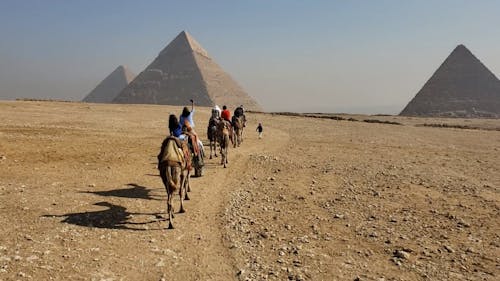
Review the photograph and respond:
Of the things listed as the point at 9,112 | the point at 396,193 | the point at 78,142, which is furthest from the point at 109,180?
the point at 9,112

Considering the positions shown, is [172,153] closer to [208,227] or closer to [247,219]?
[208,227]

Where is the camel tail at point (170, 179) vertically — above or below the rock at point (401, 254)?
above

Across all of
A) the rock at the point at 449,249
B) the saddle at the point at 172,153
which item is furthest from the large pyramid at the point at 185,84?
the rock at the point at 449,249

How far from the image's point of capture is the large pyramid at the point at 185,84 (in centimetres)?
16712

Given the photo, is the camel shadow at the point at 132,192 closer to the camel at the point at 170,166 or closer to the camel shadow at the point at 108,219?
the camel shadow at the point at 108,219

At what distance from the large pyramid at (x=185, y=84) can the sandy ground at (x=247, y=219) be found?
144m

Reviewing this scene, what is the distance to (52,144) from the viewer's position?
18750 mm

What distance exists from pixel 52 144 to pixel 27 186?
7.27 meters

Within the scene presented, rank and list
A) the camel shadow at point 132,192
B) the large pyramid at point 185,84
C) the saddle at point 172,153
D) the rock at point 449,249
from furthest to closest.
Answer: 1. the large pyramid at point 185,84
2. the camel shadow at point 132,192
3. the saddle at point 172,153
4. the rock at point 449,249

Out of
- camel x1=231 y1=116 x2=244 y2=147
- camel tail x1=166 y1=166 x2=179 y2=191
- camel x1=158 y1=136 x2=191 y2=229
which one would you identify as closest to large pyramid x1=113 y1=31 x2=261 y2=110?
camel x1=231 y1=116 x2=244 y2=147

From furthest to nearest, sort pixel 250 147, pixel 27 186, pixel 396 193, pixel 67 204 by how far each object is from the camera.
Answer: pixel 250 147 < pixel 396 193 < pixel 27 186 < pixel 67 204

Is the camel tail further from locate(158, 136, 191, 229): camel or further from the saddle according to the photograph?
the saddle

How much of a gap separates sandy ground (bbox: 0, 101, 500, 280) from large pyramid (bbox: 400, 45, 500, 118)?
113564mm

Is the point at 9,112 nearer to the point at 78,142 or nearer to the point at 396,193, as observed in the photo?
the point at 78,142
